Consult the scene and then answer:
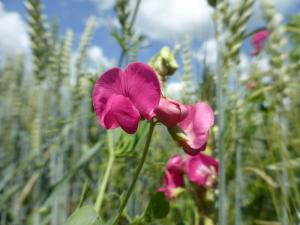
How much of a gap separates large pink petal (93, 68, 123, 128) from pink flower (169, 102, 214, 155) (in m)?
0.09

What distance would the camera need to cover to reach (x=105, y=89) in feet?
1.53

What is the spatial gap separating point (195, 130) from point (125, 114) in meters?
0.09

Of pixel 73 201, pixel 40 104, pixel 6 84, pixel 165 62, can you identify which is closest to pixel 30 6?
pixel 40 104

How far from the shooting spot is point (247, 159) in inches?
80.6

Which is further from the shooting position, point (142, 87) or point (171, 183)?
point (171, 183)

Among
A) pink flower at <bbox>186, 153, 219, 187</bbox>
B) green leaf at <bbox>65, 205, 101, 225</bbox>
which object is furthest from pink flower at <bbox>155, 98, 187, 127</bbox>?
pink flower at <bbox>186, 153, 219, 187</bbox>

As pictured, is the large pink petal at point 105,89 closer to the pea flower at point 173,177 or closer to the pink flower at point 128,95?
the pink flower at point 128,95

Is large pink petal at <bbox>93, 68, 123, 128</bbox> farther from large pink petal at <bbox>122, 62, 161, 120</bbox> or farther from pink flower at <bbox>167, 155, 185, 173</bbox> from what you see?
pink flower at <bbox>167, 155, 185, 173</bbox>

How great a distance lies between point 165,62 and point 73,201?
4.15 feet

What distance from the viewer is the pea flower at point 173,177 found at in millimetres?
757

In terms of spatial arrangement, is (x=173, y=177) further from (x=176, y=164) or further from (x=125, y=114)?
(x=125, y=114)

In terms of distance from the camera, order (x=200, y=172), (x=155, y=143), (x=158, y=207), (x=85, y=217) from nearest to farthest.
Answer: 1. (x=85, y=217)
2. (x=158, y=207)
3. (x=200, y=172)
4. (x=155, y=143)

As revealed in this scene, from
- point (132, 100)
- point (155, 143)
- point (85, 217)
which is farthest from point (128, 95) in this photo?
point (155, 143)

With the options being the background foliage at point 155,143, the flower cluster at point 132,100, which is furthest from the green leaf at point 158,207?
the flower cluster at point 132,100
